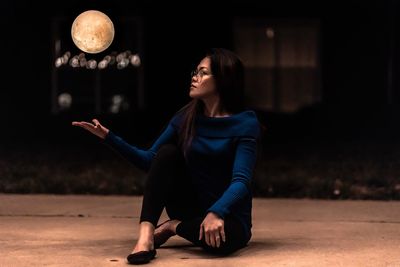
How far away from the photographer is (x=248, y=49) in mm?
15992

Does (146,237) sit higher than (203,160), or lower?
lower

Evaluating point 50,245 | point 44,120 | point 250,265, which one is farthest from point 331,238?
point 44,120

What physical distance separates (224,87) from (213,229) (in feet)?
2.86

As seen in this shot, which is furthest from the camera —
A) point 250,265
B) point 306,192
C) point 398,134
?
point 398,134

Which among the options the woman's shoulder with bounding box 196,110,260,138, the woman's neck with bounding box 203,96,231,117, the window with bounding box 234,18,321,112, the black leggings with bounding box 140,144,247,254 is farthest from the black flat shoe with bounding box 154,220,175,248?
the window with bounding box 234,18,321,112

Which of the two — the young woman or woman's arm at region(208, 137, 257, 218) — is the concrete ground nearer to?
the young woman

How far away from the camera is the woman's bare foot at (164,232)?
175 inches

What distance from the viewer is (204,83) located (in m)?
4.37

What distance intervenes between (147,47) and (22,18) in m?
2.60

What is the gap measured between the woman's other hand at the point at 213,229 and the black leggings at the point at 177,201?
271mm

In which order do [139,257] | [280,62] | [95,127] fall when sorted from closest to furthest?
[139,257] → [95,127] → [280,62]

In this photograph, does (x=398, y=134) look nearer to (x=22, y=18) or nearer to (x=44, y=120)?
(x=44, y=120)

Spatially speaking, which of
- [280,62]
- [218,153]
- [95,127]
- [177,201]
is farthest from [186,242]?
[280,62]

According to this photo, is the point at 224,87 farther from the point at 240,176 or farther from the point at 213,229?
the point at 213,229
